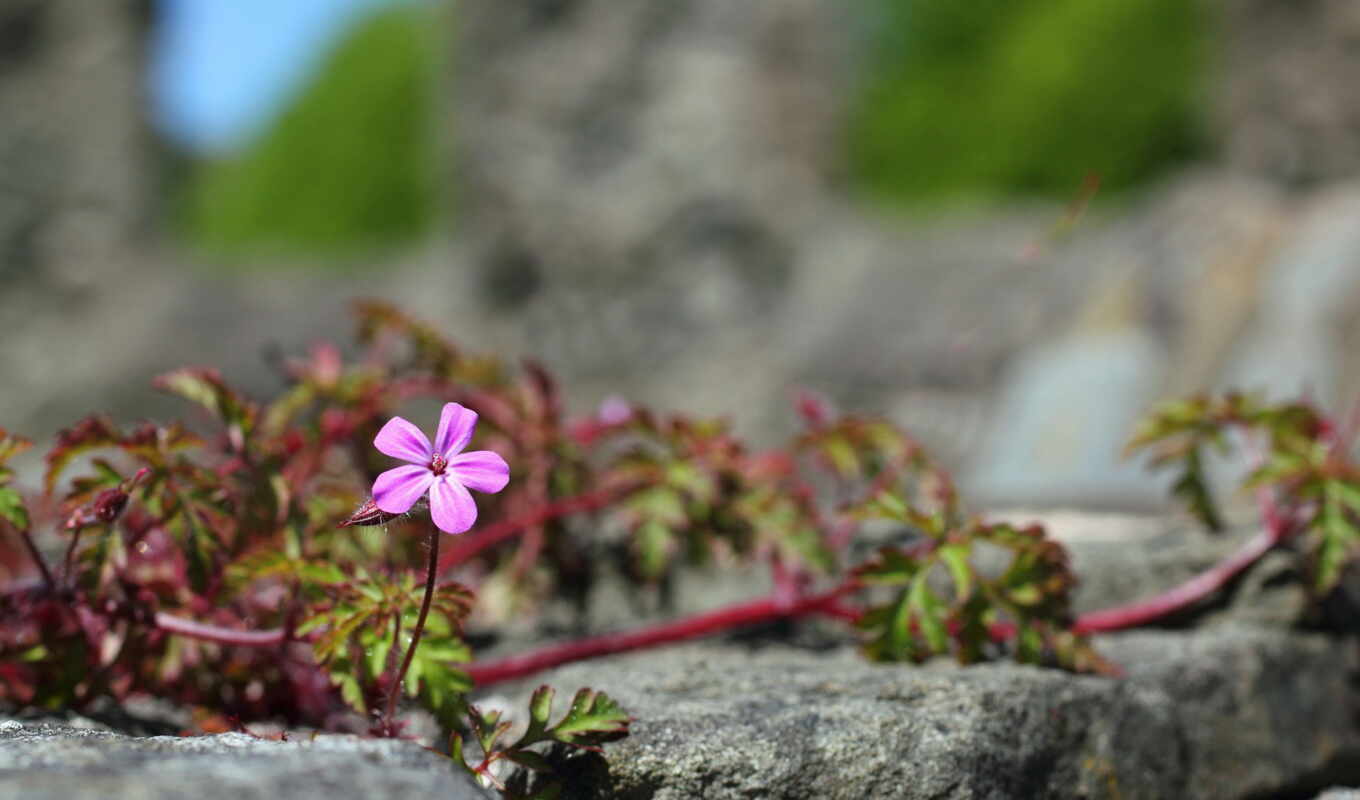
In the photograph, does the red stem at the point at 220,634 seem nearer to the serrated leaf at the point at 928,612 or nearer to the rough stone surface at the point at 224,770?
the rough stone surface at the point at 224,770

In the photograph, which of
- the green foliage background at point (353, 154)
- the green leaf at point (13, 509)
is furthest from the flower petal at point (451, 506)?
the green foliage background at point (353, 154)

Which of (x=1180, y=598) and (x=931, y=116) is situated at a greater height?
(x=931, y=116)

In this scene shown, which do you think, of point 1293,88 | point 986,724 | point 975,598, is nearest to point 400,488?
point 986,724

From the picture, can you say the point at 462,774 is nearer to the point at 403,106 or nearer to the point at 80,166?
the point at 80,166

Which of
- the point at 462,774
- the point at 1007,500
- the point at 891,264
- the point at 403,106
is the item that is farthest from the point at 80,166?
the point at 403,106

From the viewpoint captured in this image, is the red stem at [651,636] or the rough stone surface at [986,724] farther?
the red stem at [651,636]

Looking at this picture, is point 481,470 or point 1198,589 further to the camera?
point 1198,589

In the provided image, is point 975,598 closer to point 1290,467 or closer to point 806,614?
point 806,614
